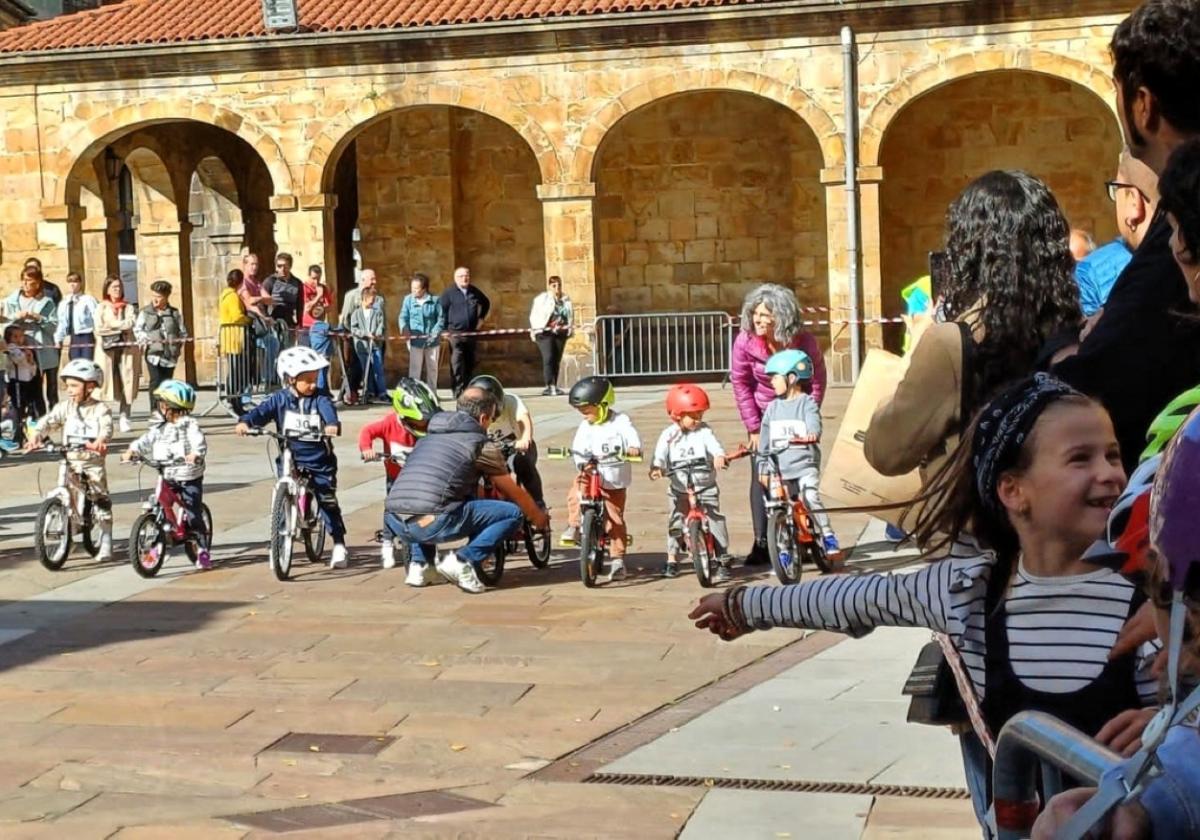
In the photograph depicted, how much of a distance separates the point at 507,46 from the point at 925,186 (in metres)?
6.21

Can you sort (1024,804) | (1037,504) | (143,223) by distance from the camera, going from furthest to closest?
(143,223)
(1037,504)
(1024,804)

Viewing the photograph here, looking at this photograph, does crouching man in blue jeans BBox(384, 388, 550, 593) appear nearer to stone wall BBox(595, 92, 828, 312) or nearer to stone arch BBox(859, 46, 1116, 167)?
stone arch BBox(859, 46, 1116, 167)

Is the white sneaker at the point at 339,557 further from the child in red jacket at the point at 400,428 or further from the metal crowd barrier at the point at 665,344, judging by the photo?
the metal crowd barrier at the point at 665,344

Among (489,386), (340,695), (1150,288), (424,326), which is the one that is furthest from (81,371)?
(424,326)

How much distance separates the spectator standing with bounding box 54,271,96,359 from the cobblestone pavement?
871 cm

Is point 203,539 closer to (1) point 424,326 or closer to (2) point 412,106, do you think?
(1) point 424,326

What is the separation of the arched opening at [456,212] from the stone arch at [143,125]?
2.30m

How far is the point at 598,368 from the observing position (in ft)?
81.8

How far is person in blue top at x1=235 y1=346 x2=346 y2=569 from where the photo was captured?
11.0 m

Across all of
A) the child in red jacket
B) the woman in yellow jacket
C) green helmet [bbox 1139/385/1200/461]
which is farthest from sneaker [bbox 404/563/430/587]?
the woman in yellow jacket

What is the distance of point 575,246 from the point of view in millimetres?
24906

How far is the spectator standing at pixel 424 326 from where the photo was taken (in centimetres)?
2370

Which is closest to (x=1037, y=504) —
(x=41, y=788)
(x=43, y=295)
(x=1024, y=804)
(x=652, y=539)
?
(x=1024, y=804)

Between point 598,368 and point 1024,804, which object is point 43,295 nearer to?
point 598,368
